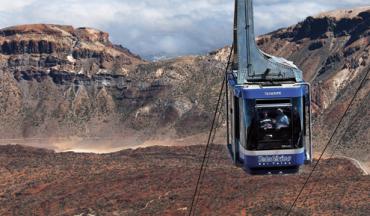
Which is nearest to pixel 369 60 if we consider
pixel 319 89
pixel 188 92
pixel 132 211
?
pixel 319 89

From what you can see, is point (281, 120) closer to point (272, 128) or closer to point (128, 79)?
point (272, 128)

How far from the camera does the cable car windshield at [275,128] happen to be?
24.3 m

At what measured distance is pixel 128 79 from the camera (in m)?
184

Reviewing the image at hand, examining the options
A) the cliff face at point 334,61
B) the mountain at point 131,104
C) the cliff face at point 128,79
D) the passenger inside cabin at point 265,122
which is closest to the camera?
the passenger inside cabin at point 265,122

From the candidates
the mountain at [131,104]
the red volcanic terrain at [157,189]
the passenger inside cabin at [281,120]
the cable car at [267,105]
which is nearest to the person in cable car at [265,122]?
the cable car at [267,105]

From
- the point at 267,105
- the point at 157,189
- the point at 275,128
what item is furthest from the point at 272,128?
the point at 157,189

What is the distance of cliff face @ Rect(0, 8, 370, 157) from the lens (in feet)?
542

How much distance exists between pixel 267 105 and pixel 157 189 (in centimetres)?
5755

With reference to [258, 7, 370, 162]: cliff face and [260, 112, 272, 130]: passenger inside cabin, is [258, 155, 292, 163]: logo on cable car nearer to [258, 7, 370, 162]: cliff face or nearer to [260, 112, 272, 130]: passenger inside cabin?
[260, 112, 272, 130]: passenger inside cabin

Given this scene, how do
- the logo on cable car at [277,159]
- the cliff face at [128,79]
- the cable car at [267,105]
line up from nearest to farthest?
the cable car at [267,105], the logo on cable car at [277,159], the cliff face at [128,79]

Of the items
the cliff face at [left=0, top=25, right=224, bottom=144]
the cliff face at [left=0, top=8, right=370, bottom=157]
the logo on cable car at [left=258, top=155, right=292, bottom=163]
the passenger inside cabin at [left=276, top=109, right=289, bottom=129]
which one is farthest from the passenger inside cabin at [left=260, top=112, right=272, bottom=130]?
the cliff face at [left=0, top=25, right=224, bottom=144]

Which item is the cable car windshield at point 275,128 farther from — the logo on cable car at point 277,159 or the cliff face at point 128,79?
the cliff face at point 128,79

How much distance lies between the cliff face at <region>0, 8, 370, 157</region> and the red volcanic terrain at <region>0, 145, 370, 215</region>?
54424 millimetres

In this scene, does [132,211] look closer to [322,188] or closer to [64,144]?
[322,188]
